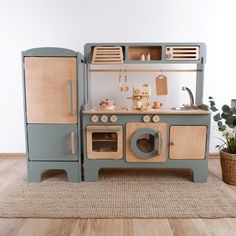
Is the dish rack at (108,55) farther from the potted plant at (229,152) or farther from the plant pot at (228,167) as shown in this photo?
the plant pot at (228,167)

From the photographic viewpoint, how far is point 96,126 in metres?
2.01

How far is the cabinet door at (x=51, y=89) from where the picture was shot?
1.92 m

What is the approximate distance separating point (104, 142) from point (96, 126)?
0.17 meters

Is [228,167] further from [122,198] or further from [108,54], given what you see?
[108,54]

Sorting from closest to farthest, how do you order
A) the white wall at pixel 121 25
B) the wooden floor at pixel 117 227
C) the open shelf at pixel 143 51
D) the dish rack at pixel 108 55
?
the wooden floor at pixel 117 227
the dish rack at pixel 108 55
the open shelf at pixel 143 51
the white wall at pixel 121 25

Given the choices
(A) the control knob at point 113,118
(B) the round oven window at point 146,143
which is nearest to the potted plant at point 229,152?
(B) the round oven window at point 146,143

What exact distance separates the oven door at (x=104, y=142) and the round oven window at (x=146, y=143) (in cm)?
19

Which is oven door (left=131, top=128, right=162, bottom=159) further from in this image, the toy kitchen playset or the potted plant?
the potted plant

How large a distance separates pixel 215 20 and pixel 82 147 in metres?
1.98

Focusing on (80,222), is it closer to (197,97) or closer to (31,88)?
(31,88)

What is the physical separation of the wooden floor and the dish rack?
4.37 feet

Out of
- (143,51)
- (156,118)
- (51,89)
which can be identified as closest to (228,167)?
(156,118)

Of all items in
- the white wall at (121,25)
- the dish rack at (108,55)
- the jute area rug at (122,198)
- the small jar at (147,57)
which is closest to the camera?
the jute area rug at (122,198)

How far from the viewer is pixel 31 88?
197 cm
